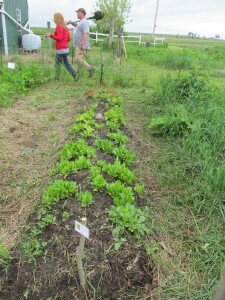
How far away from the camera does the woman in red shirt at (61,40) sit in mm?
8133

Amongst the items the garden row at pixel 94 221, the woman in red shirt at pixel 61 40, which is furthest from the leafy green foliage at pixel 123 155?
the woman in red shirt at pixel 61 40

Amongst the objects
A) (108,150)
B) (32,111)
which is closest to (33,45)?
A: (32,111)

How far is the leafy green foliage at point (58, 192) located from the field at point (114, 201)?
1cm

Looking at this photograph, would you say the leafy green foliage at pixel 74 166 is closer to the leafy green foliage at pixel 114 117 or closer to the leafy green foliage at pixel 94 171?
the leafy green foliage at pixel 94 171

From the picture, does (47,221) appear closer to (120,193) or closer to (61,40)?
(120,193)

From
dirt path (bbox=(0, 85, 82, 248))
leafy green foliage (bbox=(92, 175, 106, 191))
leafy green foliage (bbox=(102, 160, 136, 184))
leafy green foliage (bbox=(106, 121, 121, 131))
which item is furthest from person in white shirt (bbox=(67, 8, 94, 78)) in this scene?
leafy green foliage (bbox=(92, 175, 106, 191))

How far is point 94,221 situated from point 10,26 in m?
12.8

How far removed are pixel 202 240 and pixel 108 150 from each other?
5.20ft

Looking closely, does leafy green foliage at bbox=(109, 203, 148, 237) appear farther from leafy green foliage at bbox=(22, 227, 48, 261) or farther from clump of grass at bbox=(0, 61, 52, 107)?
clump of grass at bbox=(0, 61, 52, 107)

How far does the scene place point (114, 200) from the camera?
306 centimetres

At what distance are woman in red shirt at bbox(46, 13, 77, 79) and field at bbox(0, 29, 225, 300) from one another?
2598 millimetres

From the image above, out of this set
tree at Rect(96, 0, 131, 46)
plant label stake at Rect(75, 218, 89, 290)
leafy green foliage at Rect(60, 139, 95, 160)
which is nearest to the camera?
plant label stake at Rect(75, 218, 89, 290)

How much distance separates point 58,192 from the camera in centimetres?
311

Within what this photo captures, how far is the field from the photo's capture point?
2518 millimetres
